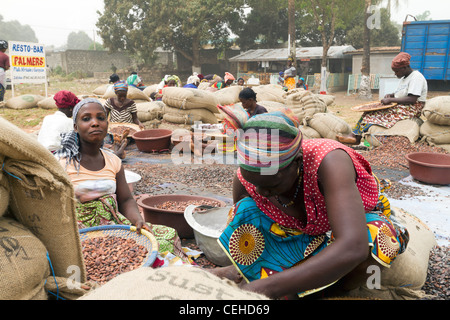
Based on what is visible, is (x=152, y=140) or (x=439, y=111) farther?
(x=152, y=140)

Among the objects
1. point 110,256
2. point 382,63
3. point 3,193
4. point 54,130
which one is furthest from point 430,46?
point 3,193

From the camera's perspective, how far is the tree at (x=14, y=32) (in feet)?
234

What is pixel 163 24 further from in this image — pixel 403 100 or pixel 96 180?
pixel 96 180

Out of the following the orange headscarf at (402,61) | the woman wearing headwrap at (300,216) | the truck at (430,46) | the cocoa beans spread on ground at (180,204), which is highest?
the truck at (430,46)

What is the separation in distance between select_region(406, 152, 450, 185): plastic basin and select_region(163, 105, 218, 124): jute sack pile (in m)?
3.91

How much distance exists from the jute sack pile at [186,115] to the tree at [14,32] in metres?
72.2

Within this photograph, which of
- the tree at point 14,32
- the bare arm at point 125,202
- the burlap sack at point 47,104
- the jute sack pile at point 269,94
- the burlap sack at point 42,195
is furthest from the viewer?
the tree at point 14,32

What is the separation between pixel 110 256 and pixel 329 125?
4890 millimetres

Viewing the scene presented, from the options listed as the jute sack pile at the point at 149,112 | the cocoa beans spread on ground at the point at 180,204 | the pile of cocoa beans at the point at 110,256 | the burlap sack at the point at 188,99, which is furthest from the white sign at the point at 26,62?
the pile of cocoa beans at the point at 110,256

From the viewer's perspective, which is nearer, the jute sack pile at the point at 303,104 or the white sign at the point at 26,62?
the jute sack pile at the point at 303,104

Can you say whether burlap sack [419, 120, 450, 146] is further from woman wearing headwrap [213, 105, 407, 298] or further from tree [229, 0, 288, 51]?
tree [229, 0, 288, 51]

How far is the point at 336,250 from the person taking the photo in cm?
131

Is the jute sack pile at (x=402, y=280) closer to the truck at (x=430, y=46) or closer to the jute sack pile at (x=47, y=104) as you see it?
the jute sack pile at (x=47, y=104)
